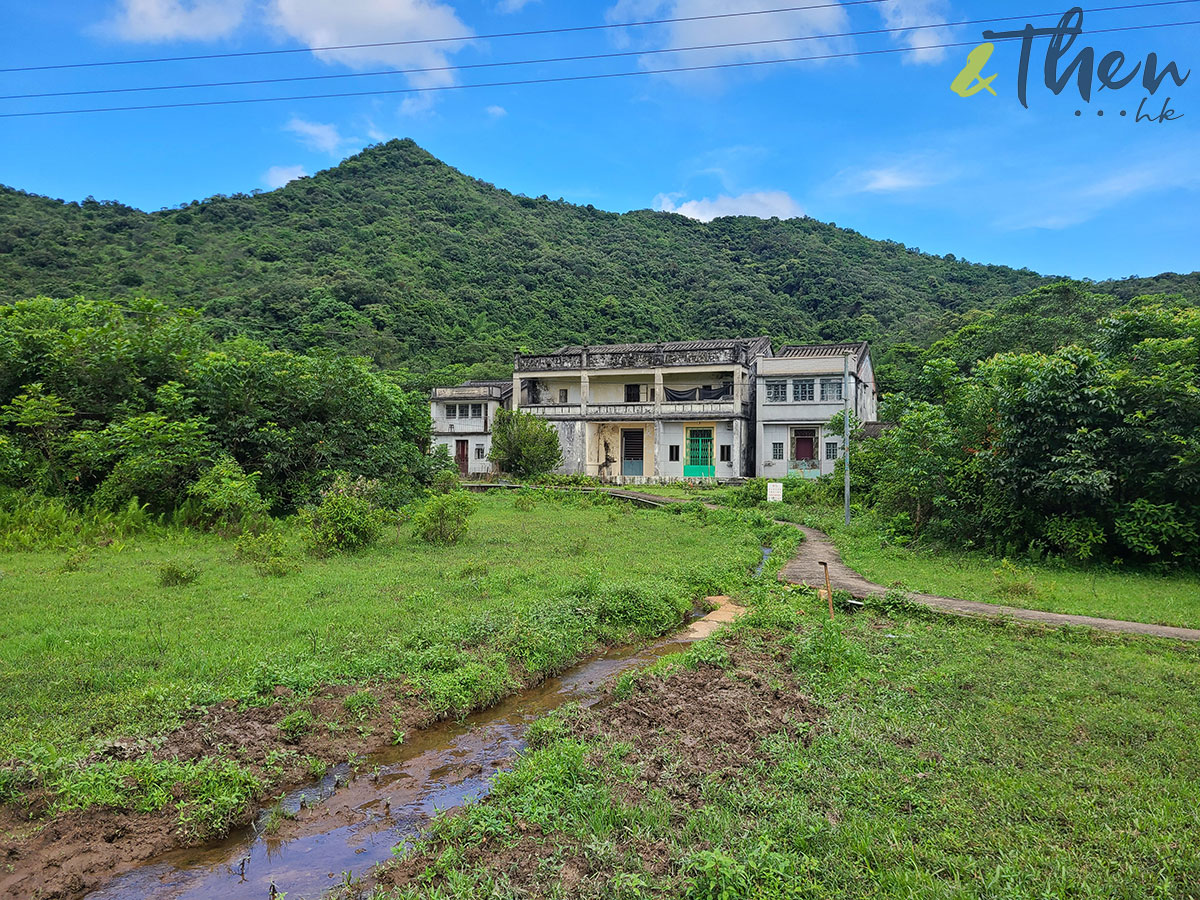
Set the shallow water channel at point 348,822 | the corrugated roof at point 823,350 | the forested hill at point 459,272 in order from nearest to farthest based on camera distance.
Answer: the shallow water channel at point 348,822, the corrugated roof at point 823,350, the forested hill at point 459,272

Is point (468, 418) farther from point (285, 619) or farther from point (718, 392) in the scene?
point (285, 619)

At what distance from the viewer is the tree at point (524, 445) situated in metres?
32.9

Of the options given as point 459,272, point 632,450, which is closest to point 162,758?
point 632,450

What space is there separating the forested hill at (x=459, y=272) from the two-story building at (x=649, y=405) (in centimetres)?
1473

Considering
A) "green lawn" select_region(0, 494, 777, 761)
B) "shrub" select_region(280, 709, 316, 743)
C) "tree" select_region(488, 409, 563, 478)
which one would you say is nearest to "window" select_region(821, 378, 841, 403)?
"tree" select_region(488, 409, 563, 478)

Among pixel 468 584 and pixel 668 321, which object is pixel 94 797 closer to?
pixel 468 584

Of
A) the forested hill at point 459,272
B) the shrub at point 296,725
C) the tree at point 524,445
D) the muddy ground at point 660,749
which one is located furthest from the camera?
the forested hill at point 459,272

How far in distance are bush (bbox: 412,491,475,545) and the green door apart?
2170cm

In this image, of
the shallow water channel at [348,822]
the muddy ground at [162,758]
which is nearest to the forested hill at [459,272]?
the muddy ground at [162,758]

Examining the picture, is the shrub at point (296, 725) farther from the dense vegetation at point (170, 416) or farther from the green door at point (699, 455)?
the green door at point (699, 455)

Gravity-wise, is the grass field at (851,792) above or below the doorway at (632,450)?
below

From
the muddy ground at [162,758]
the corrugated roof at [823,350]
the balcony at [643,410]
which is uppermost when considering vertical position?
the corrugated roof at [823,350]

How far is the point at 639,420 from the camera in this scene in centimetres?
3681

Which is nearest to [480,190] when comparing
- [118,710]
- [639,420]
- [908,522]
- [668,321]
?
[668,321]
